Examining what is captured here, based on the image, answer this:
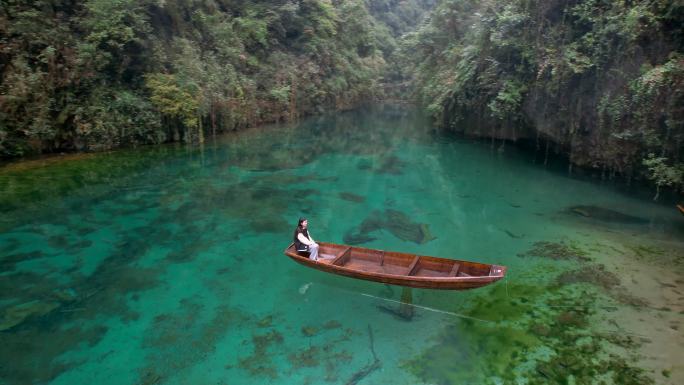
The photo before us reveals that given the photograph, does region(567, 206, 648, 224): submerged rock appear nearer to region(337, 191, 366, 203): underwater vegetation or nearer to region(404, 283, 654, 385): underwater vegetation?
region(404, 283, 654, 385): underwater vegetation

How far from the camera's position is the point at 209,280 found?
954cm

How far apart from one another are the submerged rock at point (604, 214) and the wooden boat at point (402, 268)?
642 cm

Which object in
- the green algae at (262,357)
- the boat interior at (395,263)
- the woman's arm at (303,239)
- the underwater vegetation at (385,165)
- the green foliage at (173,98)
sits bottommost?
the green algae at (262,357)

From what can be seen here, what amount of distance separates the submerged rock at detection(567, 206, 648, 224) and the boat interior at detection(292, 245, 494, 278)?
6462 mm

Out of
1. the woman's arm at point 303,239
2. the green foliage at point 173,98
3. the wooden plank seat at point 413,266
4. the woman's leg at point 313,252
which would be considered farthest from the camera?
the green foliage at point 173,98

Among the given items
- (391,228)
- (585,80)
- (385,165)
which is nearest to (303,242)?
(391,228)

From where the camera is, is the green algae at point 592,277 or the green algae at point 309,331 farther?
the green algae at point 592,277

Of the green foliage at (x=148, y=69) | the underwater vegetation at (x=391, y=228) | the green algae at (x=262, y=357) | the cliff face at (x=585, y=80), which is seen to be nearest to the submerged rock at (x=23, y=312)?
the green algae at (x=262, y=357)

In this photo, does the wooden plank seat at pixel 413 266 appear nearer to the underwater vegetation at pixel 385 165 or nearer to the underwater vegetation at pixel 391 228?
the underwater vegetation at pixel 391 228

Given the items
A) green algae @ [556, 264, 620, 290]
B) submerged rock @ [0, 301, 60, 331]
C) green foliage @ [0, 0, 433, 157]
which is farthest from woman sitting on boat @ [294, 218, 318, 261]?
green foliage @ [0, 0, 433, 157]

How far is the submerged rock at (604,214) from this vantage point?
12.5m

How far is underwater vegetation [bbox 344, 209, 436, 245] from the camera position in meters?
11.6

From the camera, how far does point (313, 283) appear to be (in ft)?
30.9

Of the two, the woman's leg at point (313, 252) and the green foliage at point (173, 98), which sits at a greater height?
the green foliage at point (173, 98)
